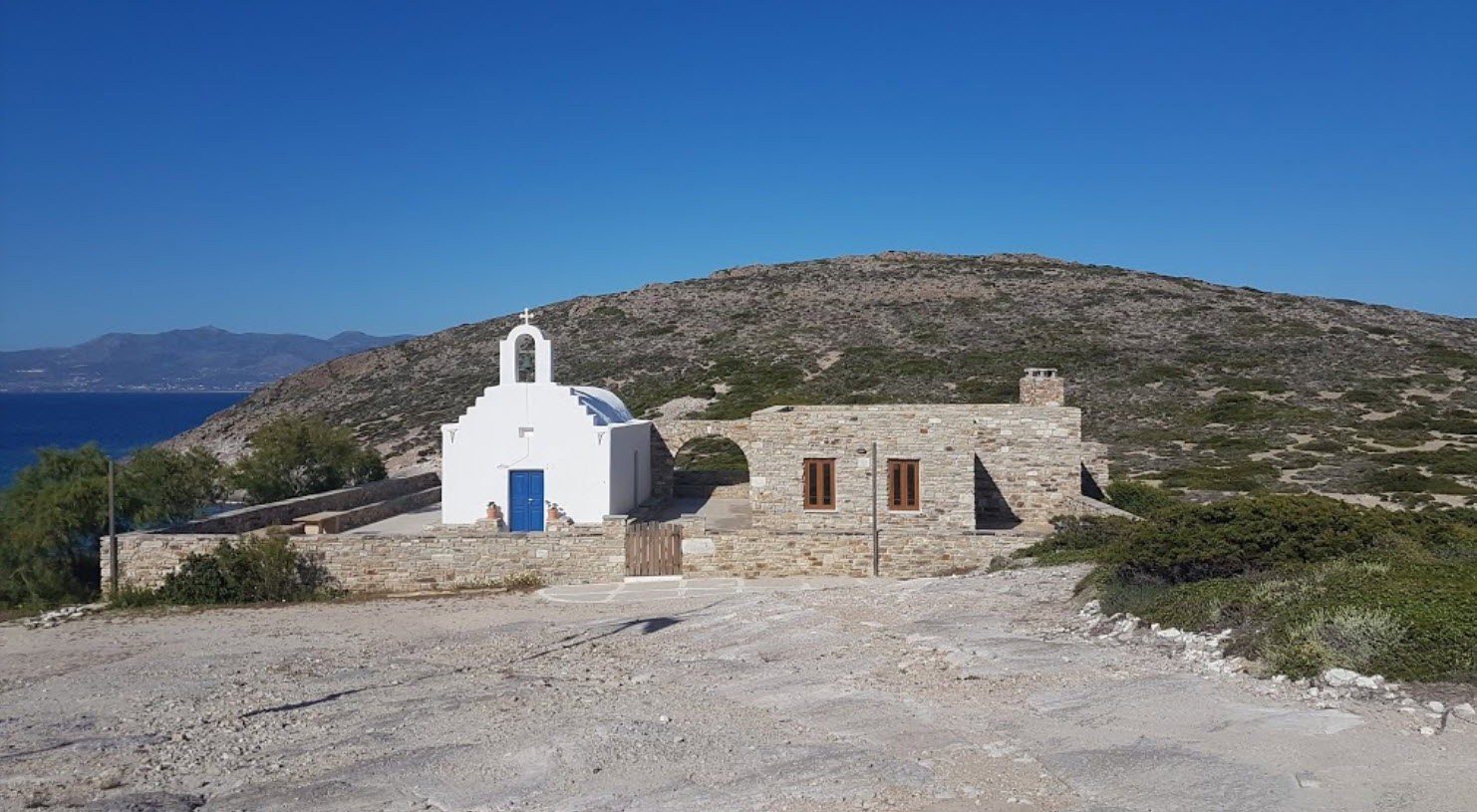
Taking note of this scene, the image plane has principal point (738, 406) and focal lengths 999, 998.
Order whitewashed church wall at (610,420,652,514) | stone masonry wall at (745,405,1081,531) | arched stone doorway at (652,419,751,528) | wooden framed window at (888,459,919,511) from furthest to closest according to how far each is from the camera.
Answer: arched stone doorway at (652,419,751,528)
whitewashed church wall at (610,420,652,514)
wooden framed window at (888,459,919,511)
stone masonry wall at (745,405,1081,531)

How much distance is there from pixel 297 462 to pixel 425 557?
10.6 meters

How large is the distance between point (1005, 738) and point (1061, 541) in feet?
32.7

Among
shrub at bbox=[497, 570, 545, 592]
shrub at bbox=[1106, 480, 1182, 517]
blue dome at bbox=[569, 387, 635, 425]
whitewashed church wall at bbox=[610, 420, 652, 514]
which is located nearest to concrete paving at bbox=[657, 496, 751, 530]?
whitewashed church wall at bbox=[610, 420, 652, 514]

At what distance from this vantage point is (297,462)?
27.2 metres

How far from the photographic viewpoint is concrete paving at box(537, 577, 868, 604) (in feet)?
55.3

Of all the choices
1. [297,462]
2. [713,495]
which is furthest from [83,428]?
[713,495]

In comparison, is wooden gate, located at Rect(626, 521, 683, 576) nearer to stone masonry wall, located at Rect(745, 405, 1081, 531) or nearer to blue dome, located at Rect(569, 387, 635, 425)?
stone masonry wall, located at Rect(745, 405, 1081, 531)

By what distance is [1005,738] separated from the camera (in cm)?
831

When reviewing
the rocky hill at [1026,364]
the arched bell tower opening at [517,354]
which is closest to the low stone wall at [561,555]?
the arched bell tower opening at [517,354]

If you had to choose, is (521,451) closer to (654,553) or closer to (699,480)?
(654,553)

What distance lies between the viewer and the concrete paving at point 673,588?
1686cm

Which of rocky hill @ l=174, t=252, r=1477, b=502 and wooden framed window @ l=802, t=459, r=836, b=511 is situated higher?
rocky hill @ l=174, t=252, r=1477, b=502

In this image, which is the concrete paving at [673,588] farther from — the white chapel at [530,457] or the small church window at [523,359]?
the small church window at [523,359]

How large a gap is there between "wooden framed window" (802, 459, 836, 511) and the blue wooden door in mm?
6221
